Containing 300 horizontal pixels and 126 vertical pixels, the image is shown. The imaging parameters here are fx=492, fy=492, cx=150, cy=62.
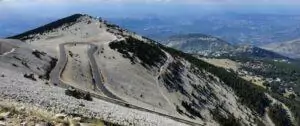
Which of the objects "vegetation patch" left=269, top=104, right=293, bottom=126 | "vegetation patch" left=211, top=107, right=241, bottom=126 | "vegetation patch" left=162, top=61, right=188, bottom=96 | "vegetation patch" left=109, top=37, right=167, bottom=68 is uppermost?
"vegetation patch" left=109, top=37, right=167, bottom=68

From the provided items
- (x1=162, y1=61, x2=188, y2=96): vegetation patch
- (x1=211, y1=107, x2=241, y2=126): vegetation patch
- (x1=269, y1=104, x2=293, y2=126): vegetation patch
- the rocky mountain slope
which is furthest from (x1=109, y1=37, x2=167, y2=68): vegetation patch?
(x1=269, y1=104, x2=293, y2=126): vegetation patch

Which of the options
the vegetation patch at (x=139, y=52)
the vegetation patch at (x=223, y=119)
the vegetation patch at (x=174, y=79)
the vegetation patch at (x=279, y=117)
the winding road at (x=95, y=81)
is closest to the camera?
the winding road at (x=95, y=81)

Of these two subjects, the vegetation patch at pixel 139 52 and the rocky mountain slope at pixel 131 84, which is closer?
the rocky mountain slope at pixel 131 84

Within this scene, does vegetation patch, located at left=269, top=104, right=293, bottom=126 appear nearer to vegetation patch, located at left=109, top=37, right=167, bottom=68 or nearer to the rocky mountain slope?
the rocky mountain slope

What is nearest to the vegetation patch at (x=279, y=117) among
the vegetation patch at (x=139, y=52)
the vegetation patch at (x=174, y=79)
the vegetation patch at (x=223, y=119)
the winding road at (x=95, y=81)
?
the vegetation patch at (x=174, y=79)

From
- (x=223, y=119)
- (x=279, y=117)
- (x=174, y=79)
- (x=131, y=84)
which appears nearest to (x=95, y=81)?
(x=131, y=84)

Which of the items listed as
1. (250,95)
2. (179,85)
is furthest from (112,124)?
(250,95)

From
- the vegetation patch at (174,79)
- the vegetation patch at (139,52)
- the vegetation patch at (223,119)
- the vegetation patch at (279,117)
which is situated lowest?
the vegetation patch at (279,117)

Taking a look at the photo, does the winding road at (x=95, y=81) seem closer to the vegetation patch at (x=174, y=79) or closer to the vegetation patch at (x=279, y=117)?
the vegetation patch at (x=174, y=79)

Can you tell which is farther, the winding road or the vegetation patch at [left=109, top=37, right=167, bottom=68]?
the vegetation patch at [left=109, top=37, right=167, bottom=68]

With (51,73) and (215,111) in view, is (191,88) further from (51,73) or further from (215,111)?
(51,73)

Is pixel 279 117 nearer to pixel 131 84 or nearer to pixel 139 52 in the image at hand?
pixel 139 52
